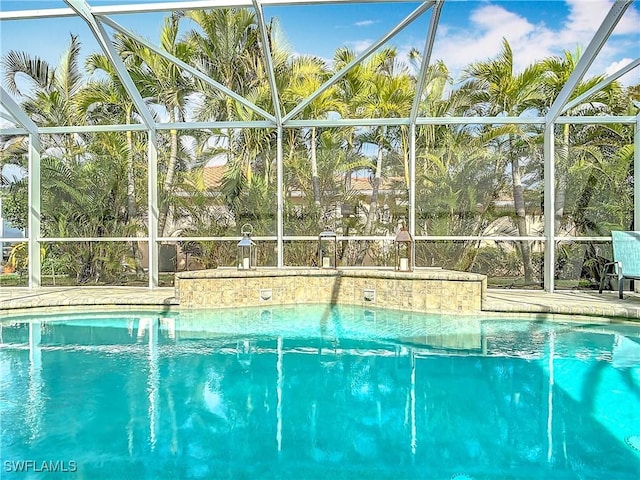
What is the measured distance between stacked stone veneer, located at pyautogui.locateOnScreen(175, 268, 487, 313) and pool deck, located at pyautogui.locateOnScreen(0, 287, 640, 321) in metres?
0.34

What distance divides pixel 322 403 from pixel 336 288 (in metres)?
4.45

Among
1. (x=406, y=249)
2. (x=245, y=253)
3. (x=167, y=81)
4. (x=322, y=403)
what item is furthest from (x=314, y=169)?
(x=322, y=403)

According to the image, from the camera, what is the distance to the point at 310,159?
9.12 metres

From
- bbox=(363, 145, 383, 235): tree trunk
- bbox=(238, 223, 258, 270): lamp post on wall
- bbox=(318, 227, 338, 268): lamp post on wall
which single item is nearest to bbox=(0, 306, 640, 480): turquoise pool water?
bbox=(238, 223, 258, 270): lamp post on wall

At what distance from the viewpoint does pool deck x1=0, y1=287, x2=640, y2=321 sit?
6.31 metres

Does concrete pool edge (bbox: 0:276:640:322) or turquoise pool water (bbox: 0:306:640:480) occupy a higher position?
concrete pool edge (bbox: 0:276:640:322)

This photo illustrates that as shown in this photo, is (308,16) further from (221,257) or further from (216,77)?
(221,257)

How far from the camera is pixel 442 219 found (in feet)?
28.4

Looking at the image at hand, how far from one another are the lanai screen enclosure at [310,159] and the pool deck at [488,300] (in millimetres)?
604

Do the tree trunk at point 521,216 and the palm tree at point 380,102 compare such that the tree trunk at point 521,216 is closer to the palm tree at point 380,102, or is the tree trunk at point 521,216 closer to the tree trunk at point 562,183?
the tree trunk at point 562,183

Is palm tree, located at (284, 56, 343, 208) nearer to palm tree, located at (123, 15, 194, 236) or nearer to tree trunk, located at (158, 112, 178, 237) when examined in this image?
palm tree, located at (123, 15, 194, 236)

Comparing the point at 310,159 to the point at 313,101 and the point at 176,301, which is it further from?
the point at 176,301

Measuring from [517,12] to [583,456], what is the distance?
365 inches

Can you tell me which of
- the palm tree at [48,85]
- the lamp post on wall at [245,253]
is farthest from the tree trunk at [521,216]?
the palm tree at [48,85]
